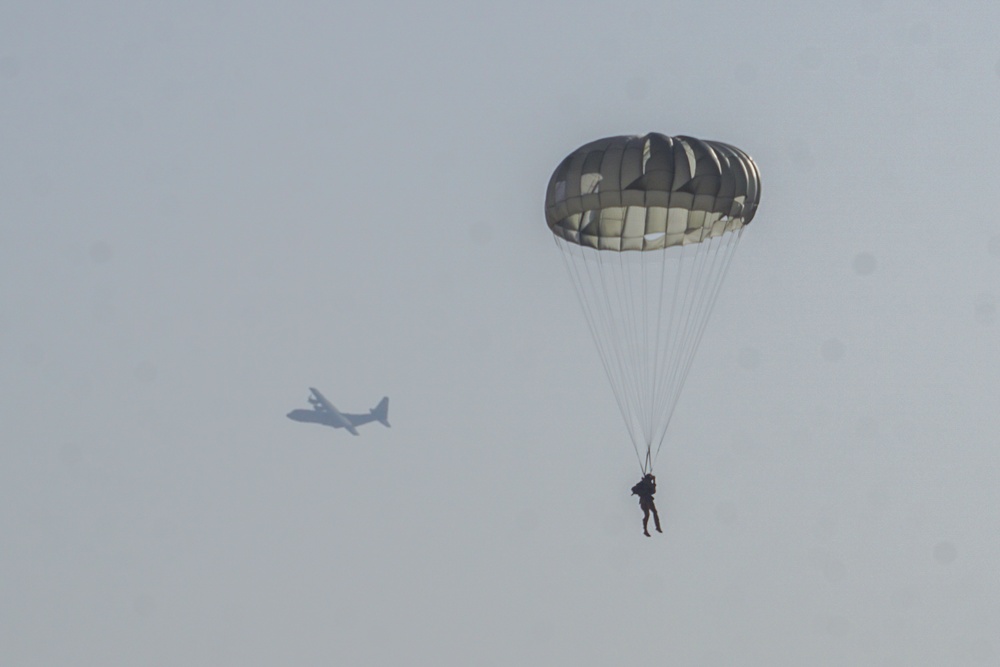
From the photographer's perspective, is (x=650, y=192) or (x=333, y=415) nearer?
(x=650, y=192)

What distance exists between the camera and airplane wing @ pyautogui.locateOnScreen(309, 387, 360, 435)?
130 metres

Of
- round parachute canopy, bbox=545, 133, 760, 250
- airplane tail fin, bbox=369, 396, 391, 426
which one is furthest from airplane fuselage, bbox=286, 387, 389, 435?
round parachute canopy, bbox=545, 133, 760, 250

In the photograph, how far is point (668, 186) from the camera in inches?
2012

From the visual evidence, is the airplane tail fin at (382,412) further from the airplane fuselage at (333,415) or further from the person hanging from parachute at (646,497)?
the person hanging from parachute at (646,497)

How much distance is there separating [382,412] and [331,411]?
19.9ft

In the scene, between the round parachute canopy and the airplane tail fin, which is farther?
the airplane tail fin

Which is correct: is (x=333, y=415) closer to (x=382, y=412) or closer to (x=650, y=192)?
(x=382, y=412)

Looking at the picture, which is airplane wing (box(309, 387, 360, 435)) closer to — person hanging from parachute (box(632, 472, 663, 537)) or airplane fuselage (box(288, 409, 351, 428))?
airplane fuselage (box(288, 409, 351, 428))

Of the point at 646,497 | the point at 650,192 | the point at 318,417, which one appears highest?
the point at 318,417

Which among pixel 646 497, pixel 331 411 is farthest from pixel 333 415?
pixel 646 497

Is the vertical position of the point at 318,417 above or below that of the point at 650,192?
above

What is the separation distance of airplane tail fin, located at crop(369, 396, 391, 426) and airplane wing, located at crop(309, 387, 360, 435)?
2.84m

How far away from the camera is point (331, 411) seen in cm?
13075

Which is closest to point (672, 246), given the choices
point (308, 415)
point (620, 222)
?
point (620, 222)
